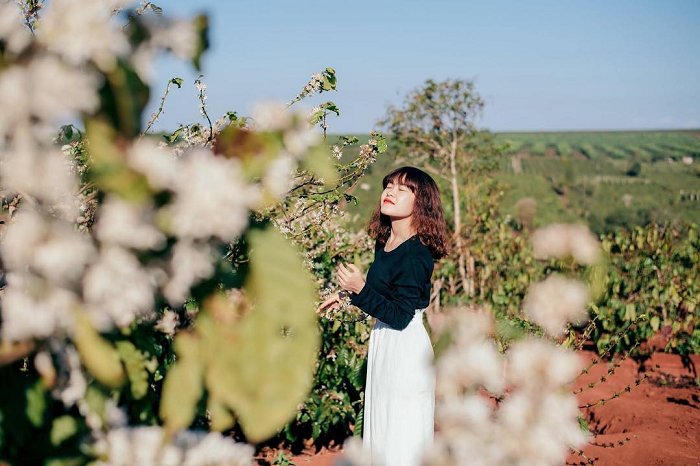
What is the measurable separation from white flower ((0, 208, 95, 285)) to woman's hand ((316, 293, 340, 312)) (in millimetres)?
1745

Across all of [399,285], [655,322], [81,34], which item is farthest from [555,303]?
[655,322]

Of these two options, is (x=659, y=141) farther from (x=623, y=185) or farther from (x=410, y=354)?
(x=410, y=354)

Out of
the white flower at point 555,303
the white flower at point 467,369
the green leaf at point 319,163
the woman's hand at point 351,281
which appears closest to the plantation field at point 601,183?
the woman's hand at point 351,281

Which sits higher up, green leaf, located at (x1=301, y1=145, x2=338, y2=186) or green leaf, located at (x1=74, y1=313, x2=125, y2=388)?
green leaf, located at (x1=301, y1=145, x2=338, y2=186)

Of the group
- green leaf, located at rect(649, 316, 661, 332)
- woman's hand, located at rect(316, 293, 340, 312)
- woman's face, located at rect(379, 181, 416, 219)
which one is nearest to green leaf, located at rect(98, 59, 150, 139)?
woman's hand, located at rect(316, 293, 340, 312)

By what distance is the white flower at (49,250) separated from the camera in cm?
58

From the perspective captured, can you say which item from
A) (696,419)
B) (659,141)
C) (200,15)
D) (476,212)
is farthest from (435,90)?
(659,141)

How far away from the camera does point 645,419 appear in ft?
13.0

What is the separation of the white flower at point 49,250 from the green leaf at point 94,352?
55 millimetres

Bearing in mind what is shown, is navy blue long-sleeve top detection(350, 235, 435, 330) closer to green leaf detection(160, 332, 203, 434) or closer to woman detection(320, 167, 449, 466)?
woman detection(320, 167, 449, 466)

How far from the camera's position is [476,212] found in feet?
19.8

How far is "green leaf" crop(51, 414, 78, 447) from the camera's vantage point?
85cm

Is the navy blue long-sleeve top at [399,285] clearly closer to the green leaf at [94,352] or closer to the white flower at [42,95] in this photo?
the green leaf at [94,352]

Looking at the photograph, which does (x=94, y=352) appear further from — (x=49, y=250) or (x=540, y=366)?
(x=540, y=366)
